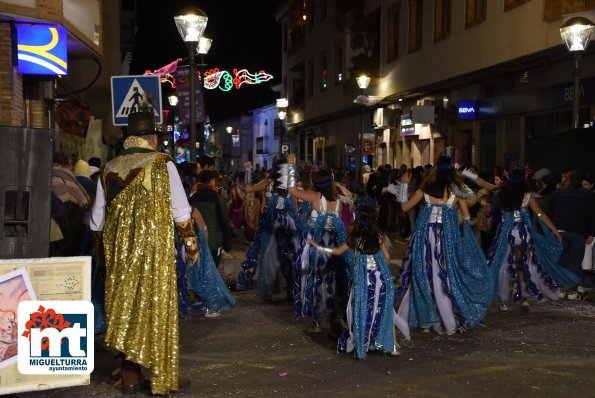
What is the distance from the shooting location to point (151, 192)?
593cm

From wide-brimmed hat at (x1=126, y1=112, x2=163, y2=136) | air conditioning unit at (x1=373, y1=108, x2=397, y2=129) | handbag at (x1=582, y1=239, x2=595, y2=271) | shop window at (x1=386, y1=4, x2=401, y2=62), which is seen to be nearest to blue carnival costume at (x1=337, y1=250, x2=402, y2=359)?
wide-brimmed hat at (x1=126, y1=112, x2=163, y2=136)

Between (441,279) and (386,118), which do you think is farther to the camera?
(386,118)

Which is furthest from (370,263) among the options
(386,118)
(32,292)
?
(386,118)

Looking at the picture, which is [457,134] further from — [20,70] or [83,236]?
[83,236]

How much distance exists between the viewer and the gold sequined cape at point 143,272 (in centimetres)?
585

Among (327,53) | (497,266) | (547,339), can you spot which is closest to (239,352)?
(547,339)

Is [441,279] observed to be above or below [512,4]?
below

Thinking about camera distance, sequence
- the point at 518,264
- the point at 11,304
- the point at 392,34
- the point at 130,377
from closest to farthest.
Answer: the point at 11,304, the point at 130,377, the point at 518,264, the point at 392,34

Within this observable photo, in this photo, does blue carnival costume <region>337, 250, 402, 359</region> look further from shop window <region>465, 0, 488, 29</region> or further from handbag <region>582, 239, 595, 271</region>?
shop window <region>465, 0, 488, 29</region>

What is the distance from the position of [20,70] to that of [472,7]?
1343cm

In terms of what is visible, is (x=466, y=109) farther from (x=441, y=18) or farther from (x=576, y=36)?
(x=576, y=36)

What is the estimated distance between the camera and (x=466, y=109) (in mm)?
22594

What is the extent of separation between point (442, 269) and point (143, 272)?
3.81 meters

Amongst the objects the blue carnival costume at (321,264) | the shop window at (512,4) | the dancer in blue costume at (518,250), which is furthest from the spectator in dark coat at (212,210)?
the shop window at (512,4)
